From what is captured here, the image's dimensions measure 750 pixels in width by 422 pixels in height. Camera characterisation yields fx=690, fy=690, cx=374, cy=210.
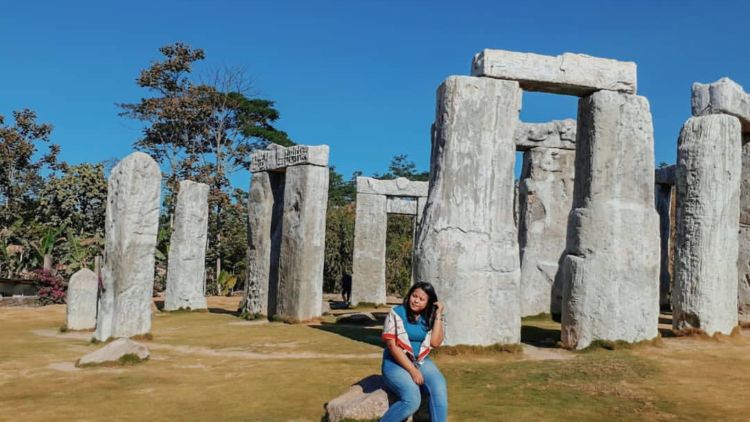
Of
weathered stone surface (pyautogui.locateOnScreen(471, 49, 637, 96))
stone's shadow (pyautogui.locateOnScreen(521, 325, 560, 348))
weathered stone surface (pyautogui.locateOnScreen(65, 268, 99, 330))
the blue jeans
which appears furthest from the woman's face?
weathered stone surface (pyautogui.locateOnScreen(65, 268, 99, 330))

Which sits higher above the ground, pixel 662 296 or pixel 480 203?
pixel 480 203

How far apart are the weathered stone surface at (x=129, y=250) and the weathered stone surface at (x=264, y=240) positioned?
4044 mm

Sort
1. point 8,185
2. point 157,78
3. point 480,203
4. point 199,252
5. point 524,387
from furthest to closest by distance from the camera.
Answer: point 157,78, point 8,185, point 199,252, point 480,203, point 524,387

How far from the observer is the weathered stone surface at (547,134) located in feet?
47.2

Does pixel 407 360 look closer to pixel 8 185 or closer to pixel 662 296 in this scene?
pixel 662 296

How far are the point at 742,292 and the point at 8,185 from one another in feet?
71.6

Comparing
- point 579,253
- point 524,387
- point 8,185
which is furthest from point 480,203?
point 8,185

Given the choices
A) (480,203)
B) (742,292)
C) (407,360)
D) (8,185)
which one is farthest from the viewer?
(8,185)

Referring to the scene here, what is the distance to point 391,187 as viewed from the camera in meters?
20.0

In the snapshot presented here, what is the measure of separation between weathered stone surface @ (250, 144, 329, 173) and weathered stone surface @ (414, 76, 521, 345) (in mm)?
4864

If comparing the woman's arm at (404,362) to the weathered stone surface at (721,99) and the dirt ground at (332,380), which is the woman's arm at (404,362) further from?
the weathered stone surface at (721,99)

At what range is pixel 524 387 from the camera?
21.7ft

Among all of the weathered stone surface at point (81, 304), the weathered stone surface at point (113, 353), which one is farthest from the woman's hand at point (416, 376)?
the weathered stone surface at point (81, 304)

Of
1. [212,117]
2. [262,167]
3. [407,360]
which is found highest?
[212,117]
